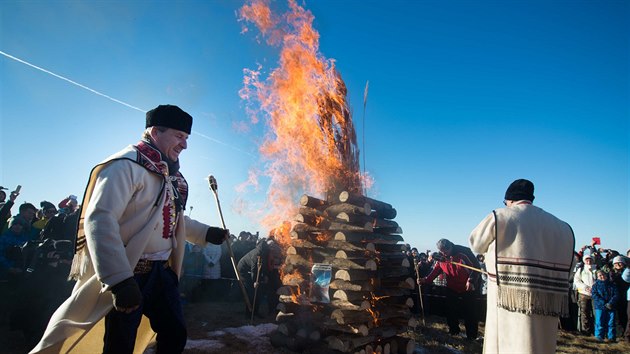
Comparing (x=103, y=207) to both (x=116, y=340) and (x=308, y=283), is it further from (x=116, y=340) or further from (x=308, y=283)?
(x=308, y=283)

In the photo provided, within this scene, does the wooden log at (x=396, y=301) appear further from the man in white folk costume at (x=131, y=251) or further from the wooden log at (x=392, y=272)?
the man in white folk costume at (x=131, y=251)

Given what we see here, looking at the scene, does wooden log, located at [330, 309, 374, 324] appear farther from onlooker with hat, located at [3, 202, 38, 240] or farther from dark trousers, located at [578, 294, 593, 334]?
dark trousers, located at [578, 294, 593, 334]

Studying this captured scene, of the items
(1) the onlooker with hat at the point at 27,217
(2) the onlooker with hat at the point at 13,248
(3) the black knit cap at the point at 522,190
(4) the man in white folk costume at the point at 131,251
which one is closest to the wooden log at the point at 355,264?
(3) the black knit cap at the point at 522,190

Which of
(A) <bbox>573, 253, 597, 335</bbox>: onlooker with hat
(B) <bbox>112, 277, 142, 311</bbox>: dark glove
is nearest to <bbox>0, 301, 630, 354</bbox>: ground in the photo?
(A) <bbox>573, 253, 597, 335</bbox>: onlooker with hat

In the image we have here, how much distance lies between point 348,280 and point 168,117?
4367 millimetres

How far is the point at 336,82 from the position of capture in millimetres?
8047

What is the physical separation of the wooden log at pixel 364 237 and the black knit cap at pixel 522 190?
9.35 ft

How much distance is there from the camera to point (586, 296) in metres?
10.4

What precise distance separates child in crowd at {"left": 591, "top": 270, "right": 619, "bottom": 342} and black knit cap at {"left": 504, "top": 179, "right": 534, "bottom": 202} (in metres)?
7.90

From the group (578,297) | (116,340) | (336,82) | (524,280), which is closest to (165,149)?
(116,340)

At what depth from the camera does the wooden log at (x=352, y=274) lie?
6244 mm

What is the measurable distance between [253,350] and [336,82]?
5957 millimetres

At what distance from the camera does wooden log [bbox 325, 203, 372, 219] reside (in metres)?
6.68

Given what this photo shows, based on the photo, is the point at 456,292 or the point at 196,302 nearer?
the point at 456,292
